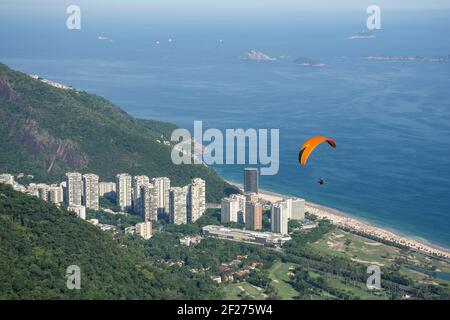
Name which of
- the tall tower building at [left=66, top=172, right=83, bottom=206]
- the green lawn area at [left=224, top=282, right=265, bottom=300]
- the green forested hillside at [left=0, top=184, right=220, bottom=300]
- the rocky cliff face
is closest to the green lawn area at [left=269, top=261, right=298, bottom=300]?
the green lawn area at [left=224, top=282, right=265, bottom=300]

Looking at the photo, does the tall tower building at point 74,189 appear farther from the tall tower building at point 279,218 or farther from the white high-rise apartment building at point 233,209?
the tall tower building at point 279,218

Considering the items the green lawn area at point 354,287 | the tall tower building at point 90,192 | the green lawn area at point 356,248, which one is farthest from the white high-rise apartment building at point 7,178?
the green lawn area at point 354,287

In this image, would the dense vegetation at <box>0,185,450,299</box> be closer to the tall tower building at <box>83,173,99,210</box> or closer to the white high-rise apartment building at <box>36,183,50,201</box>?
the tall tower building at <box>83,173,99,210</box>

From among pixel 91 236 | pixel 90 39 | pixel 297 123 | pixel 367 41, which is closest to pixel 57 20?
pixel 90 39

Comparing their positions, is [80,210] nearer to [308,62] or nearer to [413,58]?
[308,62]

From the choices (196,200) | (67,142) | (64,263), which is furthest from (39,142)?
(64,263)
